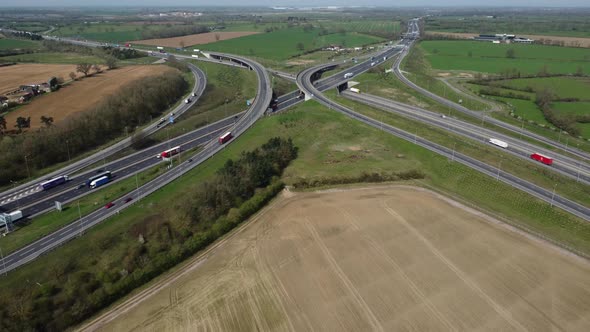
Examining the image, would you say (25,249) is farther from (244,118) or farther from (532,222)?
(532,222)

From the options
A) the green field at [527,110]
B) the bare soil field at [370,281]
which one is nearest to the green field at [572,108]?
the green field at [527,110]

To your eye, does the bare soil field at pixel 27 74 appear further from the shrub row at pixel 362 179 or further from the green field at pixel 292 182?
the shrub row at pixel 362 179

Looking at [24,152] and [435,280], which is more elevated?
[24,152]

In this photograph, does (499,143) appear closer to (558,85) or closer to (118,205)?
(558,85)

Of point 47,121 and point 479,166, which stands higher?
point 47,121

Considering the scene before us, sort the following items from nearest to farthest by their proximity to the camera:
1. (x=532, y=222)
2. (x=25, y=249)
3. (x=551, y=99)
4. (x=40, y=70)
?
(x=25, y=249)
(x=532, y=222)
(x=551, y=99)
(x=40, y=70)

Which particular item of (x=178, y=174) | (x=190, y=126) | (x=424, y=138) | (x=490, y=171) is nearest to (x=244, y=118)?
(x=190, y=126)

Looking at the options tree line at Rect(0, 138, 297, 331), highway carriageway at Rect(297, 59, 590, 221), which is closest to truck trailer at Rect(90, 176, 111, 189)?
tree line at Rect(0, 138, 297, 331)

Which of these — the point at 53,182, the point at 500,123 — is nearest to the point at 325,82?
the point at 500,123
